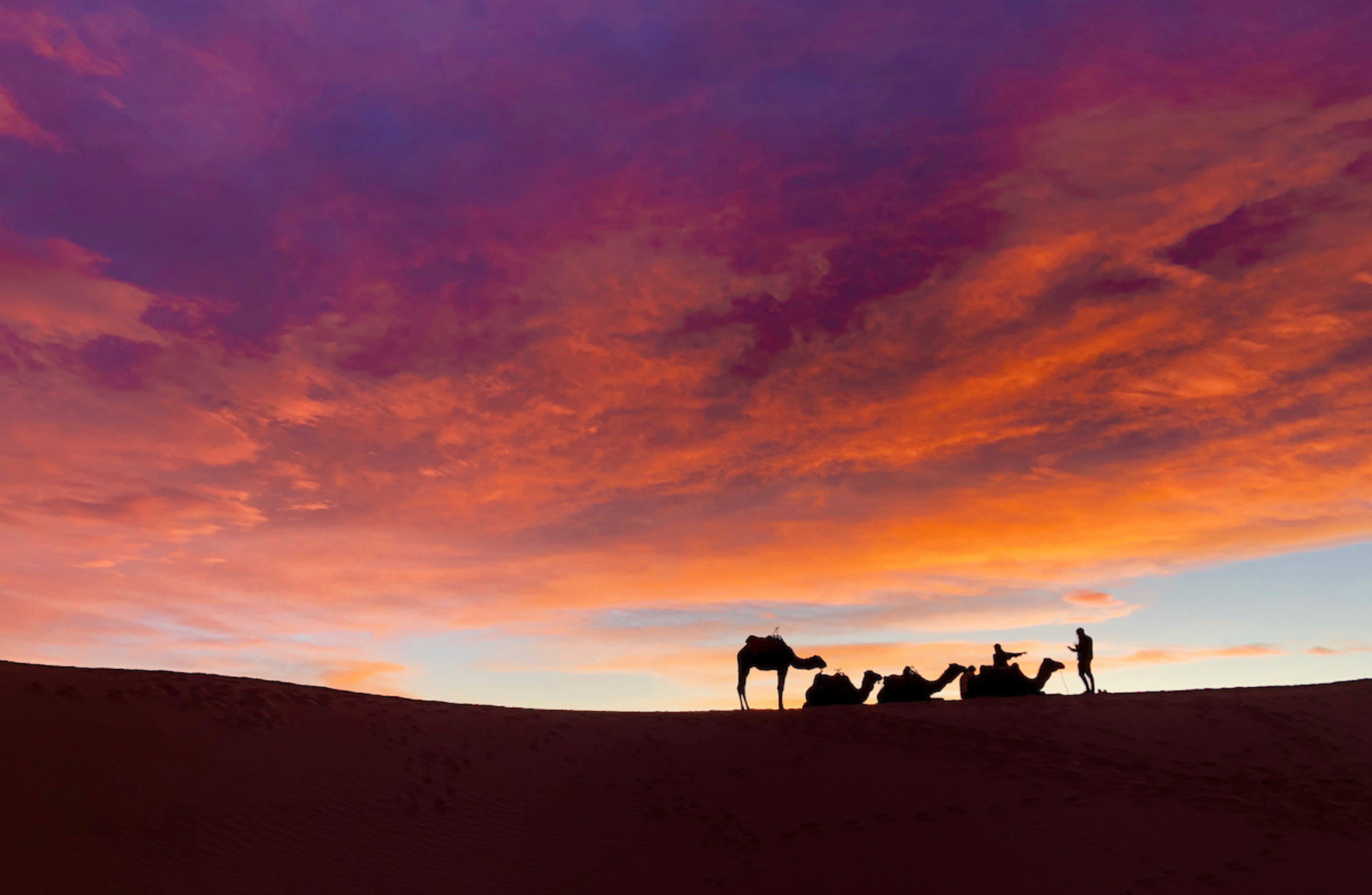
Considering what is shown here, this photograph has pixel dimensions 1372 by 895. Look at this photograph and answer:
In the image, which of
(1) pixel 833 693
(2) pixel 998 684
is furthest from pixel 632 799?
(2) pixel 998 684

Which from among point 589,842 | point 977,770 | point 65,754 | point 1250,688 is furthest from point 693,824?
point 1250,688

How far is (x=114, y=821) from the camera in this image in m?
13.1

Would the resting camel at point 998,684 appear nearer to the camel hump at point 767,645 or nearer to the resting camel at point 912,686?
the resting camel at point 912,686

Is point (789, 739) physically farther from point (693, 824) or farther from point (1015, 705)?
point (1015, 705)

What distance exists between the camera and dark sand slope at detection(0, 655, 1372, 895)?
513 inches

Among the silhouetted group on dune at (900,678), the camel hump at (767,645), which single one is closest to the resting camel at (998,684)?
the silhouetted group on dune at (900,678)

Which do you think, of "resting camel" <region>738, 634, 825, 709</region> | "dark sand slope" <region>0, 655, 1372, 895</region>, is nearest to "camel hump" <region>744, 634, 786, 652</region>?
"resting camel" <region>738, 634, 825, 709</region>

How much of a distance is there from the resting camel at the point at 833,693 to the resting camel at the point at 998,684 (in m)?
3.06

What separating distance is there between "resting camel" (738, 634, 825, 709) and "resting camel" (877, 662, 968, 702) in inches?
77.3

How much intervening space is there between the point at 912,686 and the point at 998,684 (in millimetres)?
2389

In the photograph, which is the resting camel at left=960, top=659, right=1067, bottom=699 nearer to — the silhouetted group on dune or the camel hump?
the silhouetted group on dune

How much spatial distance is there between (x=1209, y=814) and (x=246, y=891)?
51.3ft

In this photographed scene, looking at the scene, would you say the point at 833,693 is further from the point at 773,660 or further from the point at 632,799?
the point at 632,799

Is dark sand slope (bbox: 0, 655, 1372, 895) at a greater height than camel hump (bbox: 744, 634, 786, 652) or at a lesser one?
lesser
